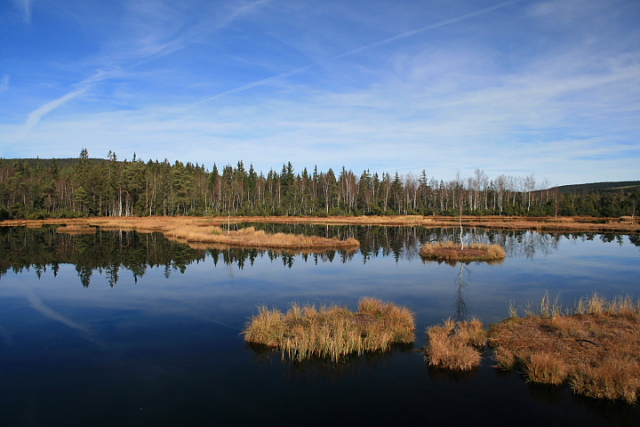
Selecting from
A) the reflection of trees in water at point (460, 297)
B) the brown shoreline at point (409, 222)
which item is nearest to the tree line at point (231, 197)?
the brown shoreline at point (409, 222)

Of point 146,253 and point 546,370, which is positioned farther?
point 146,253

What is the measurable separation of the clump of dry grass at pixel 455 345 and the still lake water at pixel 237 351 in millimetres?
356

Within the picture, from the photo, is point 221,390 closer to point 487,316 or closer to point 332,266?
point 487,316

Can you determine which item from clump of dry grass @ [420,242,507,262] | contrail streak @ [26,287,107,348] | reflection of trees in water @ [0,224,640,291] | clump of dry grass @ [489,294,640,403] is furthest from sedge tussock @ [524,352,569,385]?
clump of dry grass @ [420,242,507,262]

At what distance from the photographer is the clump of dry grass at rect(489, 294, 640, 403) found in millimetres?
9977

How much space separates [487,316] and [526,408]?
23.5 feet

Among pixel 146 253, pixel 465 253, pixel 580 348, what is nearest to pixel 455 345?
pixel 580 348

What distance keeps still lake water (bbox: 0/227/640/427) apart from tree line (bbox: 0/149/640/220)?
5777cm

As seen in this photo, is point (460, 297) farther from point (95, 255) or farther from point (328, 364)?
point (95, 255)

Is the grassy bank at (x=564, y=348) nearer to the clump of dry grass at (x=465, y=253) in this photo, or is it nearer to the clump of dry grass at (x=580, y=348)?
the clump of dry grass at (x=580, y=348)

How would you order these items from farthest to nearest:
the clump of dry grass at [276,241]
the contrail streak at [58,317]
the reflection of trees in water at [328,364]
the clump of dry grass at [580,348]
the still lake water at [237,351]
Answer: the clump of dry grass at [276,241] < the contrail streak at [58,317] < the reflection of trees in water at [328,364] < the clump of dry grass at [580,348] < the still lake water at [237,351]

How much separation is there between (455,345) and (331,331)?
3.78 metres

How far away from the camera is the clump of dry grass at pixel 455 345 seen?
11.8 m

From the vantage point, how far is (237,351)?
1327 centimetres
